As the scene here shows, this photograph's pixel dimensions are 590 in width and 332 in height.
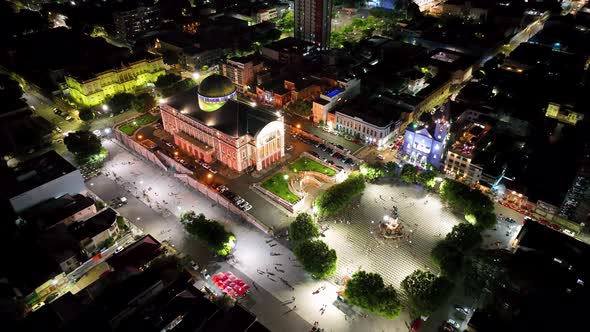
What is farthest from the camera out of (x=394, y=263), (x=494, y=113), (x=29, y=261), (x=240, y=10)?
(x=240, y=10)

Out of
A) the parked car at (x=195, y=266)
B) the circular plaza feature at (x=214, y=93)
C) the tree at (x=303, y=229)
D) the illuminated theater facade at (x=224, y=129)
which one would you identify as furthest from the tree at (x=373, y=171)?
the parked car at (x=195, y=266)

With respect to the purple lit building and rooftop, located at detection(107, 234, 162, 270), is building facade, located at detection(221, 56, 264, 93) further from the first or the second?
rooftop, located at detection(107, 234, 162, 270)

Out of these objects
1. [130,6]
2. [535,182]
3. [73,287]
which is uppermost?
[130,6]

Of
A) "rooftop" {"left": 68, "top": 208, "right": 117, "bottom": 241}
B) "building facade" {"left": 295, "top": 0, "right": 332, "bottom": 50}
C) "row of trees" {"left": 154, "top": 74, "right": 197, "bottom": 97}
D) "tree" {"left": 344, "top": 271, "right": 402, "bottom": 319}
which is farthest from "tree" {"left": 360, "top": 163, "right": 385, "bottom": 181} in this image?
"building facade" {"left": 295, "top": 0, "right": 332, "bottom": 50}

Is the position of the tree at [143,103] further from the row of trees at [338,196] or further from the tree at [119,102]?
the row of trees at [338,196]

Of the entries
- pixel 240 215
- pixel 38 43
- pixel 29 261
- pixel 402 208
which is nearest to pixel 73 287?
pixel 29 261

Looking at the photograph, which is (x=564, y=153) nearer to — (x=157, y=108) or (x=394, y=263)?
(x=394, y=263)

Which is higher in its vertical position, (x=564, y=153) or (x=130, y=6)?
(x=130, y=6)

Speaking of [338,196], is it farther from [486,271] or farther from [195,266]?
[195,266]
